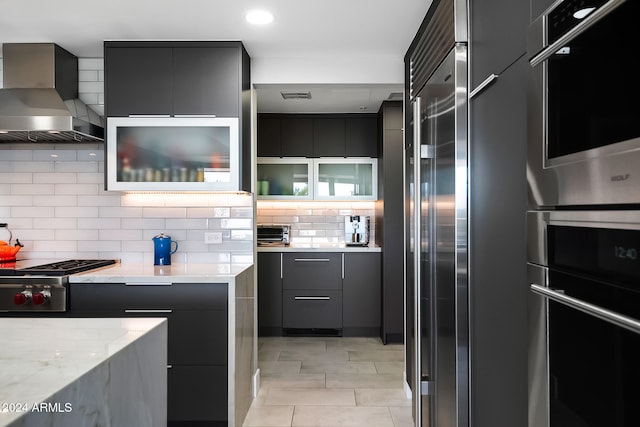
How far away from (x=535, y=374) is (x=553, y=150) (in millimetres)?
592

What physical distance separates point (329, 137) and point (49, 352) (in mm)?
4165

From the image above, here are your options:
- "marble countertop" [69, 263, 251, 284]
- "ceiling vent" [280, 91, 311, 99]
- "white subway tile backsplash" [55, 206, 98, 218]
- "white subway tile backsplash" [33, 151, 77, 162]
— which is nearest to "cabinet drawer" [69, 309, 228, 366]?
"marble countertop" [69, 263, 251, 284]

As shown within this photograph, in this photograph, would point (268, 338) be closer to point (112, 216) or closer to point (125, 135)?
point (112, 216)

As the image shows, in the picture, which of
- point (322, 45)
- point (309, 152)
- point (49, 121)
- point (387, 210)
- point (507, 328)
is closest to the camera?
point (507, 328)

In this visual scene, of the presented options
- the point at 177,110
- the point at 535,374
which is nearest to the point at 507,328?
the point at 535,374

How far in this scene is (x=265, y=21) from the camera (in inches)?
100

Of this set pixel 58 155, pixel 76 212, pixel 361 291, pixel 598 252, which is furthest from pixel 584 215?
pixel 361 291

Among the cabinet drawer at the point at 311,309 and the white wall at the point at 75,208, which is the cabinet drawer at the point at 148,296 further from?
the cabinet drawer at the point at 311,309

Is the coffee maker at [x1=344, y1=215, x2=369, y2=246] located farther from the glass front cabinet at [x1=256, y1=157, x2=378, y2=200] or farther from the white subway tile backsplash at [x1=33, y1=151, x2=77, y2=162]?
Result: the white subway tile backsplash at [x1=33, y1=151, x2=77, y2=162]

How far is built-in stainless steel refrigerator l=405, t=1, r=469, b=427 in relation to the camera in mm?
1752

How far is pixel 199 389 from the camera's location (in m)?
2.54

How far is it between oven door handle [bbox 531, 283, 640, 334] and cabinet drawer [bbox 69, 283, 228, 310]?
1.86 meters

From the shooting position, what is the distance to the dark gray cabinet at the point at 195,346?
2533 mm

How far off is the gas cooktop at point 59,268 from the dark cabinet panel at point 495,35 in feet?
8.15
